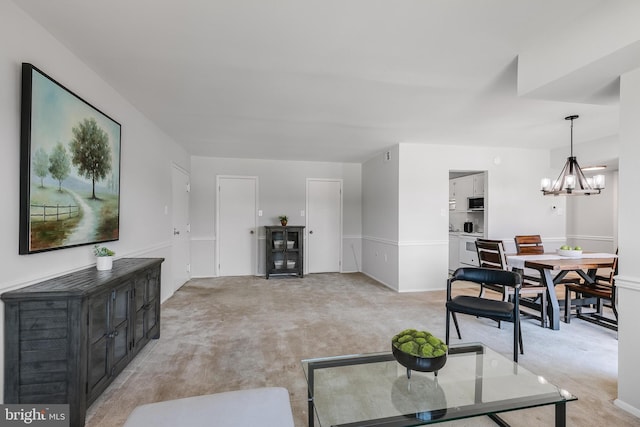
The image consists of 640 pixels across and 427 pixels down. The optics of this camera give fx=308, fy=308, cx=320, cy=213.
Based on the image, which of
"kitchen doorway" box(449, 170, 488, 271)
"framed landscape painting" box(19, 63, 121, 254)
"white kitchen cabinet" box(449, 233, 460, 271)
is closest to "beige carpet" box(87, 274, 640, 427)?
"framed landscape painting" box(19, 63, 121, 254)

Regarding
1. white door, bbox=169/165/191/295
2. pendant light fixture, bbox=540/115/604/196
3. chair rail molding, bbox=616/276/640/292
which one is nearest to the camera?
chair rail molding, bbox=616/276/640/292

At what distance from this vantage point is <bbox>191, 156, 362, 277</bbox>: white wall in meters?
5.87

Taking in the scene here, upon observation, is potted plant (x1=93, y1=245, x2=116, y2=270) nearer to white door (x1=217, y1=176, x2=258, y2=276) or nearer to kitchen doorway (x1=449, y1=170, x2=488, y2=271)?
white door (x1=217, y1=176, x2=258, y2=276)

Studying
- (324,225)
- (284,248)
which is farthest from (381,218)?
(284,248)

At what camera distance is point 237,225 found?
239 inches

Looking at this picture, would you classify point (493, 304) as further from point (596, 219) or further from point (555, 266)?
point (596, 219)

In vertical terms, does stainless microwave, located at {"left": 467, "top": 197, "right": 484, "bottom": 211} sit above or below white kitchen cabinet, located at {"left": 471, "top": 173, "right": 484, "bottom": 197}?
below

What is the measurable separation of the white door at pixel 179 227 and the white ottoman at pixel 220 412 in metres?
3.71

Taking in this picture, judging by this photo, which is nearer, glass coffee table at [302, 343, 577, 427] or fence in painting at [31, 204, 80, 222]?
glass coffee table at [302, 343, 577, 427]

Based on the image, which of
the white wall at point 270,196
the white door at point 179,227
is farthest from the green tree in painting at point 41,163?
the white wall at point 270,196

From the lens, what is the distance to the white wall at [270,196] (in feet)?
19.2

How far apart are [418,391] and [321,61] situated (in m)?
2.21

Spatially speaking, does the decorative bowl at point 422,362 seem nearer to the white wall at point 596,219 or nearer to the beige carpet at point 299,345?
the beige carpet at point 299,345

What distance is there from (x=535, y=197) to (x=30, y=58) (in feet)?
21.0
